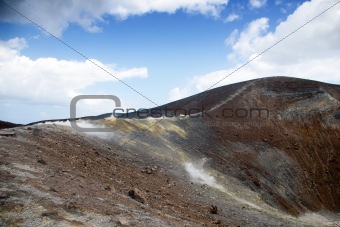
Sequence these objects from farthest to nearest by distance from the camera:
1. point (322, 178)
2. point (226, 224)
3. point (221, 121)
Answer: point (221, 121) < point (322, 178) < point (226, 224)

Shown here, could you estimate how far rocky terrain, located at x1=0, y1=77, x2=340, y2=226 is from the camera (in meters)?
11.1

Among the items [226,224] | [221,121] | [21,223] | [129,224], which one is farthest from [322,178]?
[21,223]

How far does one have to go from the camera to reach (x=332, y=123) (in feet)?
139

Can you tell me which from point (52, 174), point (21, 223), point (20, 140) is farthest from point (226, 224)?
point (20, 140)

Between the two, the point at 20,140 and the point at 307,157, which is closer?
the point at 20,140

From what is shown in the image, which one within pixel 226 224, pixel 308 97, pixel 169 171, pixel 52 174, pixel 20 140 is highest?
pixel 308 97

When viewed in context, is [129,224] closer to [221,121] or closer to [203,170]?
[203,170]

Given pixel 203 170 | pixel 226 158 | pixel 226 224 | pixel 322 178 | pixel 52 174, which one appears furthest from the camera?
pixel 322 178

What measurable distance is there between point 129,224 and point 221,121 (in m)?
31.0

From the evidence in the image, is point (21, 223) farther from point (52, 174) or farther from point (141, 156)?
point (141, 156)

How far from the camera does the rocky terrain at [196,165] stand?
11.1 m

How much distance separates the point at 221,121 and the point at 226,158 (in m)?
9.82

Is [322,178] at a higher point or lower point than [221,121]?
lower

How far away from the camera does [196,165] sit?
2700 cm
